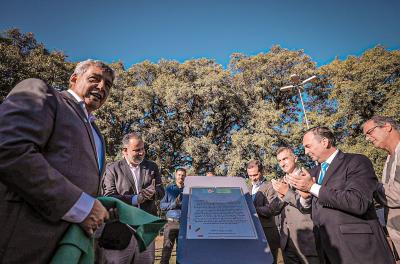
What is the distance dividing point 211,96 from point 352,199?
57.0 ft

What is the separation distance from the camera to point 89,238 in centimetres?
Answer: 147

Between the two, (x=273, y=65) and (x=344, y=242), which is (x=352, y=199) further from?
(x=273, y=65)

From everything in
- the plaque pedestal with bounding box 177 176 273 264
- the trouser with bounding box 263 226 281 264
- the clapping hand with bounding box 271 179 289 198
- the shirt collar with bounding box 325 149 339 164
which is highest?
the shirt collar with bounding box 325 149 339 164

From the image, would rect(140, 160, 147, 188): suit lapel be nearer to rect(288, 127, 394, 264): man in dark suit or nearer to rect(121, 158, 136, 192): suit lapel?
rect(121, 158, 136, 192): suit lapel

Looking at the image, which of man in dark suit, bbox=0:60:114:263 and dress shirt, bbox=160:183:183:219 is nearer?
man in dark suit, bbox=0:60:114:263

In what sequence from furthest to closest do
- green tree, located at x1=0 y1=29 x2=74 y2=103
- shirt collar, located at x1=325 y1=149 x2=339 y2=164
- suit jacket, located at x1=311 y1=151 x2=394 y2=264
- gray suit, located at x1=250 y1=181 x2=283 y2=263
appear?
green tree, located at x1=0 y1=29 x2=74 y2=103
gray suit, located at x1=250 y1=181 x2=283 y2=263
shirt collar, located at x1=325 y1=149 x2=339 y2=164
suit jacket, located at x1=311 y1=151 x2=394 y2=264

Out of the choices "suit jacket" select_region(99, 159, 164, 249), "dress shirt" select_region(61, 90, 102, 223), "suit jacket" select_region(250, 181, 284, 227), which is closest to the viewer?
"dress shirt" select_region(61, 90, 102, 223)

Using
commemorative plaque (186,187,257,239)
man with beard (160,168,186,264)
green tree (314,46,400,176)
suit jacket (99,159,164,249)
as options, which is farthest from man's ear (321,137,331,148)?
green tree (314,46,400,176)

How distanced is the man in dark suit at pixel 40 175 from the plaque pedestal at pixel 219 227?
3.22 feet

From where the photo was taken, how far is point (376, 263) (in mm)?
2379

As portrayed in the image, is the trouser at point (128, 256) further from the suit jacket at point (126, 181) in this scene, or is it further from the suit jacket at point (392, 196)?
the suit jacket at point (392, 196)

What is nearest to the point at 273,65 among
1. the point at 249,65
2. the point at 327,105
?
the point at 249,65

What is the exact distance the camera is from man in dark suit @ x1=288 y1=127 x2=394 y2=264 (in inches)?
95.8

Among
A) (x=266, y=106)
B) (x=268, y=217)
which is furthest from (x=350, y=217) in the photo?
(x=266, y=106)
